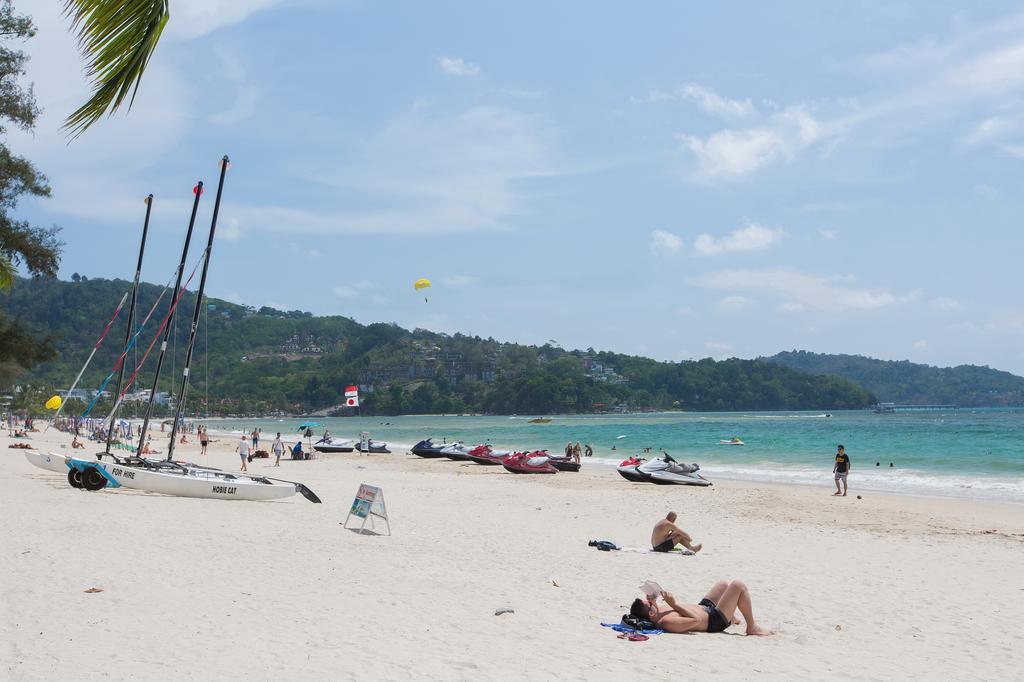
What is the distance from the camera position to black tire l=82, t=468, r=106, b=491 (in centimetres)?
A: 1794

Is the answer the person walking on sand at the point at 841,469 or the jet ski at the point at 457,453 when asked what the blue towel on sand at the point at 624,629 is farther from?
the jet ski at the point at 457,453

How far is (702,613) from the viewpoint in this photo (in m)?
8.54

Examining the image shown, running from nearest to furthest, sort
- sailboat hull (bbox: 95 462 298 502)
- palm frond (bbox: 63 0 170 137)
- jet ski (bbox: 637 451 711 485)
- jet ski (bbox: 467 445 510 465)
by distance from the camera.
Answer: palm frond (bbox: 63 0 170 137) → sailboat hull (bbox: 95 462 298 502) → jet ski (bbox: 637 451 711 485) → jet ski (bbox: 467 445 510 465)

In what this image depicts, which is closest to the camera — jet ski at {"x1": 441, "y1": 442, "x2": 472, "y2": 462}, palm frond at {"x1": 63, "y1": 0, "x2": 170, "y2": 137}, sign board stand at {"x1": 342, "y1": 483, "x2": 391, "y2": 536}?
palm frond at {"x1": 63, "y1": 0, "x2": 170, "y2": 137}

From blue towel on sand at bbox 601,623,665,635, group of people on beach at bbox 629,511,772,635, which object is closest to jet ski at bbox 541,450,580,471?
group of people on beach at bbox 629,511,772,635

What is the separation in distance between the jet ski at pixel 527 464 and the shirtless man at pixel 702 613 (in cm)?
2626

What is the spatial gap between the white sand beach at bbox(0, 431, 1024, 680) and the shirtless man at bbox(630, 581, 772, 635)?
0.20 metres

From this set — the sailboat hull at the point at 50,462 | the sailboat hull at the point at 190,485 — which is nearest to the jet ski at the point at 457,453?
the sailboat hull at the point at 50,462

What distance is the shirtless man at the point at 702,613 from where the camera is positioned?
8.34 meters

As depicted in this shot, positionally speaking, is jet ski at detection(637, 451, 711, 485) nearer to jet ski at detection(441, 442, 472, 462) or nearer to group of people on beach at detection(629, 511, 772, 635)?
jet ski at detection(441, 442, 472, 462)

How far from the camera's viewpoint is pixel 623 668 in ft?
22.6

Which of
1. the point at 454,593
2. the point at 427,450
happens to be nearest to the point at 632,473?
the point at 427,450

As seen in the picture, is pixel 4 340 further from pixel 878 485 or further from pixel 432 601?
pixel 878 485

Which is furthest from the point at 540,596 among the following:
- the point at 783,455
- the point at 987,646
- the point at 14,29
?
the point at 783,455
